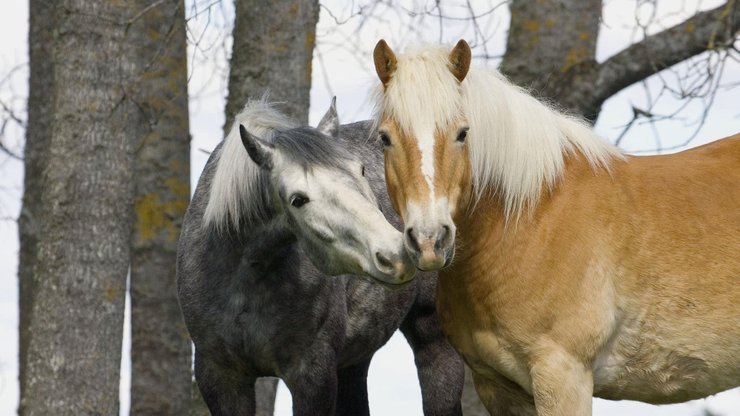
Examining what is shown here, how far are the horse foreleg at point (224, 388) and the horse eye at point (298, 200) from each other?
99 cm

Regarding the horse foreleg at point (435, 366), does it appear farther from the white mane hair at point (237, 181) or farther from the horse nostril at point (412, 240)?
the horse nostril at point (412, 240)

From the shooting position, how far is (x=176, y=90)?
10266 millimetres

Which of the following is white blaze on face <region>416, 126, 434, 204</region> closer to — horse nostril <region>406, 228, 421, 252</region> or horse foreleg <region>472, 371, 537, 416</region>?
horse nostril <region>406, 228, 421, 252</region>

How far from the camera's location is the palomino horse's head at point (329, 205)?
5.07 metres

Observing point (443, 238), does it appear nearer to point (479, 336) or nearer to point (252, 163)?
point (479, 336)

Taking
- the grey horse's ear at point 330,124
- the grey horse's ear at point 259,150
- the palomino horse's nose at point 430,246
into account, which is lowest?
the palomino horse's nose at point 430,246

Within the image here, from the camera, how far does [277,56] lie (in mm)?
7848

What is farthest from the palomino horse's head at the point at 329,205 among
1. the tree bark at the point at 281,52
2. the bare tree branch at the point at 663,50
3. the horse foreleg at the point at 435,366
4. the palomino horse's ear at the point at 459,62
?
the bare tree branch at the point at 663,50

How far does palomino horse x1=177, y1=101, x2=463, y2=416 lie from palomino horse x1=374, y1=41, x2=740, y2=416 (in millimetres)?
331

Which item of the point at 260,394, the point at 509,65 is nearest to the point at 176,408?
the point at 260,394

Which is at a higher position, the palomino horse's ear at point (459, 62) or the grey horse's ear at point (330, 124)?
the palomino horse's ear at point (459, 62)

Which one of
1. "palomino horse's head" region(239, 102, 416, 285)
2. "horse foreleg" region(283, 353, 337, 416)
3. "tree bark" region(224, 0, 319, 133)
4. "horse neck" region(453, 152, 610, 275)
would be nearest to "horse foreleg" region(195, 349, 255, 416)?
"horse foreleg" region(283, 353, 337, 416)

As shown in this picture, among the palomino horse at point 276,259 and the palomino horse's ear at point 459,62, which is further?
the palomino horse at point 276,259

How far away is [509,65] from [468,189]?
3.35 metres
